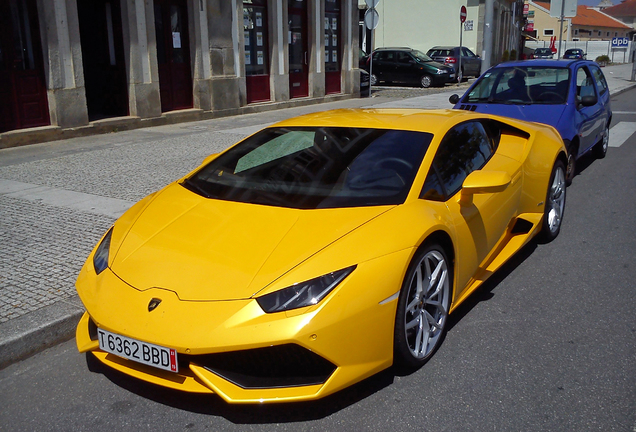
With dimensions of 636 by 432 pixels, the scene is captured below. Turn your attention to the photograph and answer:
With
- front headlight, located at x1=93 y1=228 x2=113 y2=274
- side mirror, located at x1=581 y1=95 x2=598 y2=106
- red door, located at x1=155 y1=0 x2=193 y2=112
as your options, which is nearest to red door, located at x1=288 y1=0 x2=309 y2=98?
red door, located at x1=155 y1=0 x2=193 y2=112

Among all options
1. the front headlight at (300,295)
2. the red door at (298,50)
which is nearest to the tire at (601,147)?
the front headlight at (300,295)

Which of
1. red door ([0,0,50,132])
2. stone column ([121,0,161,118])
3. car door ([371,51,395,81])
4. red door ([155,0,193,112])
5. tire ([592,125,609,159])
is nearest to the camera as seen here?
tire ([592,125,609,159])

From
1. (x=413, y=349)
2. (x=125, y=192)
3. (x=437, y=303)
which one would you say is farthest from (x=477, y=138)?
(x=125, y=192)

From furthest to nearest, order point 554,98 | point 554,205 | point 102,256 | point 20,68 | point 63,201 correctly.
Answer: point 20,68
point 554,98
point 63,201
point 554,205
point 102,256

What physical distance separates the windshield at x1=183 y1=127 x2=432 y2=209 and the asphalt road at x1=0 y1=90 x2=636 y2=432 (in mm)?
1025

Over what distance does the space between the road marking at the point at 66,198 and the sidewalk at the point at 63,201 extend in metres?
0.01

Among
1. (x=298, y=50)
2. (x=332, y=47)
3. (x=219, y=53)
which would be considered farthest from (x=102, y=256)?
(x=332, y=47)

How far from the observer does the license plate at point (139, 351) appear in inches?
106

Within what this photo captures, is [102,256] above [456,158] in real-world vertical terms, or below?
below

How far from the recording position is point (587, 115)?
808 cm

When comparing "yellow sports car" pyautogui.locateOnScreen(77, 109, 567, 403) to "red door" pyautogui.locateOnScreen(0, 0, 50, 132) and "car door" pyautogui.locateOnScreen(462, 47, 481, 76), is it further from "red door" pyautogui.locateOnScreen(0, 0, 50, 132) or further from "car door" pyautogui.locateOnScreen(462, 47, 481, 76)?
"car door" pyautogui.locateOnScreen(462, 47, 481, 76)

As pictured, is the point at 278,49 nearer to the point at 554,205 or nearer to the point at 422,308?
the point at 554,205

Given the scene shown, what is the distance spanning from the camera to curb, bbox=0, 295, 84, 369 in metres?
3.47

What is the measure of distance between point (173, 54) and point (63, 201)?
799cm
